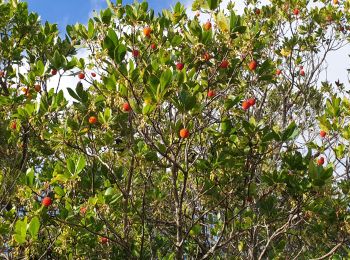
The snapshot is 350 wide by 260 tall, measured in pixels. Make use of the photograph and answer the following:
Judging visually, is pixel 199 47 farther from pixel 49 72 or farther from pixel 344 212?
pixel 344 212

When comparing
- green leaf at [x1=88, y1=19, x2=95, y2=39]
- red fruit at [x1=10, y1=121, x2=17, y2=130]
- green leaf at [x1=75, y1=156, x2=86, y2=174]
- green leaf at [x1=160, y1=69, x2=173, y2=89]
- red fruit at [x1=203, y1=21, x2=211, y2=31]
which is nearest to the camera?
green leaf at [x1=160, y1=69, x2=173, y2=89]

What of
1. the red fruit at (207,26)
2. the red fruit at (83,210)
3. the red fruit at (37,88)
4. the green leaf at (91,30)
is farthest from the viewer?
the red fruit at (37,88)

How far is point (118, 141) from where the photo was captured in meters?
5.43

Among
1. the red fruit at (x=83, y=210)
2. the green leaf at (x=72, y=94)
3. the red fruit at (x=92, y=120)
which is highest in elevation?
the green leaf at (x=72, y=94)

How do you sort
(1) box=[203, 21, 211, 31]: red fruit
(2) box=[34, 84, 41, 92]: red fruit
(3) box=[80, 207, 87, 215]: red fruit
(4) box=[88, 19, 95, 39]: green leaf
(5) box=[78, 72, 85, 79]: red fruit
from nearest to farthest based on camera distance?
1. (3) box=[80, 207, 87, 215]: red fruit
2. (1) box=[203, 21, 211, 31]: red fruit
3. (4) box=[88, 19, 95, 39]: green leaf
4. (5) box=[78, 72, 85, 79]: red fruit
5. (2) box=[34, 84, 41, 92]: red fruit

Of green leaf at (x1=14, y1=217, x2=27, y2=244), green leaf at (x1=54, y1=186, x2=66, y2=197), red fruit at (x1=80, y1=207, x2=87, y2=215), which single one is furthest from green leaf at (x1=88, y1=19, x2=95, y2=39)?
green leaf at (x1=14, y1=217, x2=27, y2=244)

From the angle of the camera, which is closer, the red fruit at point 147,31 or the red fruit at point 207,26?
the red fruit at point 207,26

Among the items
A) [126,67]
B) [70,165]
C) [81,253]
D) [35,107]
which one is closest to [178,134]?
[126,67]


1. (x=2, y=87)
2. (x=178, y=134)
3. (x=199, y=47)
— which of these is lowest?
(x=178, y=134)

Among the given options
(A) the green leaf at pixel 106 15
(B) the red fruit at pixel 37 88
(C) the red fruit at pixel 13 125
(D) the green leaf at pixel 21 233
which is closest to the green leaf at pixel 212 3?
(A) the green leaf at pixel 106 15

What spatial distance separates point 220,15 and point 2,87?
5140 millimetres

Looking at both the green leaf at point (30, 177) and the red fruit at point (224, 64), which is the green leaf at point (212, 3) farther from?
the green leaf at point (30, 177)

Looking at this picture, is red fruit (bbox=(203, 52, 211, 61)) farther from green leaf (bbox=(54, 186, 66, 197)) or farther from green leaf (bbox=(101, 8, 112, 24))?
green leaf (bbox=(54, 186, 66, 197))

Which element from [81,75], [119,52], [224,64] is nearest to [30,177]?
[81,75]
